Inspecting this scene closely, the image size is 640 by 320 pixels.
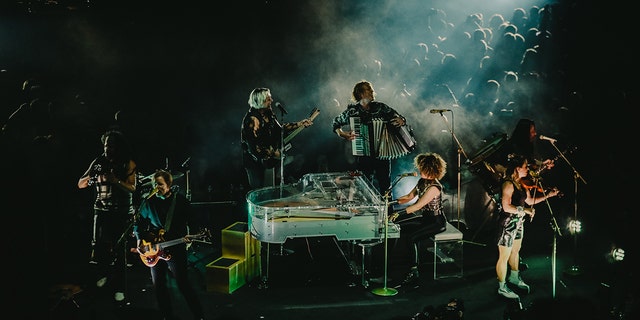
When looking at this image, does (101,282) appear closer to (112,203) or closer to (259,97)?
(112,203)

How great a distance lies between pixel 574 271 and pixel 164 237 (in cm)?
497

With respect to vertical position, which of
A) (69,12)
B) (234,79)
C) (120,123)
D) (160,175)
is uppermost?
(69,12)

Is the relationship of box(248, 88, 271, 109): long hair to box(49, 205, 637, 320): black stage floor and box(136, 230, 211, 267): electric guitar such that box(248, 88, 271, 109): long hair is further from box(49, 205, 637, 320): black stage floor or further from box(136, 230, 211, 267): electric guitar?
box(136, 230, 211, 267): electric guitar

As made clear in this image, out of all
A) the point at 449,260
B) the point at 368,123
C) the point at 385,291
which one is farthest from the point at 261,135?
the point at 449,260

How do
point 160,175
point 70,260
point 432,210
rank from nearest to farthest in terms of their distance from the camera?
1. point 160,175
2. point 432,210
3. point 70,260

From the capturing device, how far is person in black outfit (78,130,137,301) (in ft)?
19.0

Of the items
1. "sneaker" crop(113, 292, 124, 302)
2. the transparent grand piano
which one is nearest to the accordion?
the transparent grand piano

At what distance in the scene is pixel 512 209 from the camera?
18.5 ft

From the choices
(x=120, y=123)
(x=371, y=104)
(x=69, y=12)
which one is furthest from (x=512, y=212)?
(x=69, y=12)

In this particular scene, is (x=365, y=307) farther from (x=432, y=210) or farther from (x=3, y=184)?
(x=3, y=184)

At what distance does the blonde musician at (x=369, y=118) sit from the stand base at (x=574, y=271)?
261 cm

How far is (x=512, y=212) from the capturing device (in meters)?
5.64

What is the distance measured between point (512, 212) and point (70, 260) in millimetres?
5614

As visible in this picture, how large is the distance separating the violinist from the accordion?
6.78 ft
